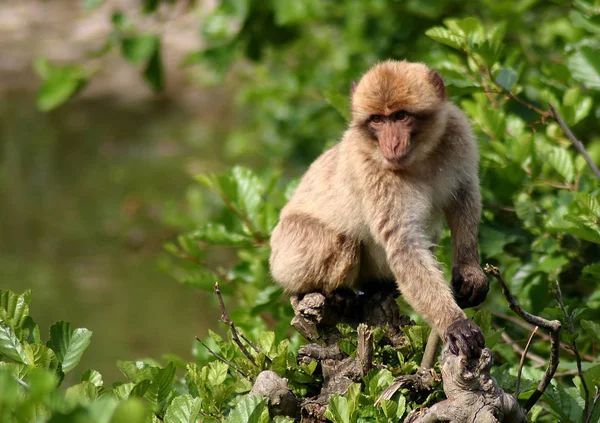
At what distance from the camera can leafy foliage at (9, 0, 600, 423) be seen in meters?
2.64

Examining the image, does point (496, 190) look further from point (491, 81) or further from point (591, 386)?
point (591, 386)

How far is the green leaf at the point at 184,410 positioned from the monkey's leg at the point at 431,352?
82 cm

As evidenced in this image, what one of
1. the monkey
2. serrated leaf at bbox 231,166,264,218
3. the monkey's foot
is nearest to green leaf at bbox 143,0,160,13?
serrated leaf at bbox 231,166,264,218

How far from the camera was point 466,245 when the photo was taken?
3342 millimetres

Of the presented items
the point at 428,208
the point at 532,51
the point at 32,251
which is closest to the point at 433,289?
the point at 428,208

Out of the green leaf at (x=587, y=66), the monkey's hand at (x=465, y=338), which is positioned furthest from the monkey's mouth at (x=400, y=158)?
the green leaf at (x=587, y=66)

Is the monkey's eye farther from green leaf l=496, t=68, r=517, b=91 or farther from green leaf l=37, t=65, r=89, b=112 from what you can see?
green leaf l=37, t=65, r=89, b=112

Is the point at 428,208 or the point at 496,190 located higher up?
the point at 428,208

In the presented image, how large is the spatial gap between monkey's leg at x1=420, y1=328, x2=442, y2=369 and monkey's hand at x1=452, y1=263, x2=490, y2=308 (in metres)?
0.43

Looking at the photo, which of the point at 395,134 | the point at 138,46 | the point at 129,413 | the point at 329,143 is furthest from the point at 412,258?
the point at 138,46

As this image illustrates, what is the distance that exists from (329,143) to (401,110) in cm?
161

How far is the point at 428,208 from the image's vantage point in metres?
3.45

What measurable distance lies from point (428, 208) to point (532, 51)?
3.54 meters

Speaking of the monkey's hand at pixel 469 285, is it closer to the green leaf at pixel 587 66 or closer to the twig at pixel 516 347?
the twig at pixel 516 347
